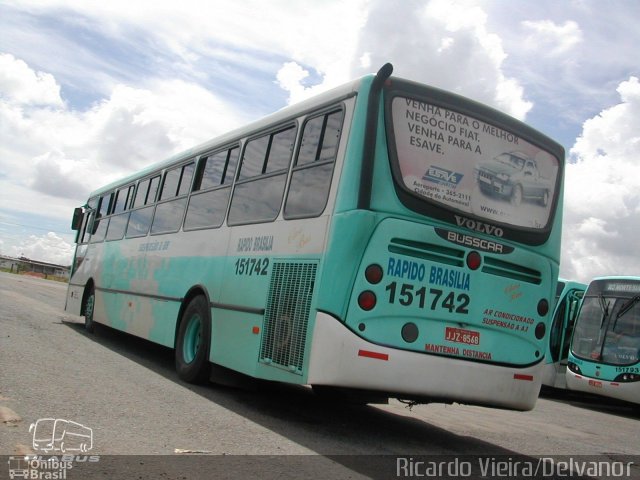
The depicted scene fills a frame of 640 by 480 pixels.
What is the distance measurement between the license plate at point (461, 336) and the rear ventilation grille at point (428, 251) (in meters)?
0.61

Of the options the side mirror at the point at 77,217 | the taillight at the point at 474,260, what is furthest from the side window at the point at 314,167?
the side mirror at the point at 77,217

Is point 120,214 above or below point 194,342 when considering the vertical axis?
above

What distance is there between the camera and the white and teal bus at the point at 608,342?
1495cm

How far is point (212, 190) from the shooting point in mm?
9664

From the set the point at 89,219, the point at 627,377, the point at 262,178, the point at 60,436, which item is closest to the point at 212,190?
the point at 262,178

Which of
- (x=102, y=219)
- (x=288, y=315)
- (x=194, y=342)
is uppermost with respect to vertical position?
(x=102, y=219)

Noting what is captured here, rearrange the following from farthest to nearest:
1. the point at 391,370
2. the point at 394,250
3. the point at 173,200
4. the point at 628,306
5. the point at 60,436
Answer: the point at 628,306 < the point at 173,200 < the point at 394,250 < the point at 391,370 < the point at 60,436

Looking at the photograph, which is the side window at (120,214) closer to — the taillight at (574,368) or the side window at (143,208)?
the side window at (143,208)

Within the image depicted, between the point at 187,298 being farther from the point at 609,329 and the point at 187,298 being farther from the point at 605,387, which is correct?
the point at 609,329

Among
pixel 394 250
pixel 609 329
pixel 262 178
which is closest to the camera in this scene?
pixel 394 250

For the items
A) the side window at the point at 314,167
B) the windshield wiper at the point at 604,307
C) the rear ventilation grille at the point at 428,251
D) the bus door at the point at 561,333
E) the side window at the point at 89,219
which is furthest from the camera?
the bus door at the point at 561,333

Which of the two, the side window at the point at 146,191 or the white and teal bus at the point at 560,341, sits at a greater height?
the side window at the point at 146,191

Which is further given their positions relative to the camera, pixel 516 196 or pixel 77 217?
pixel 77 217

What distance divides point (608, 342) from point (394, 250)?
1103 centimetres
